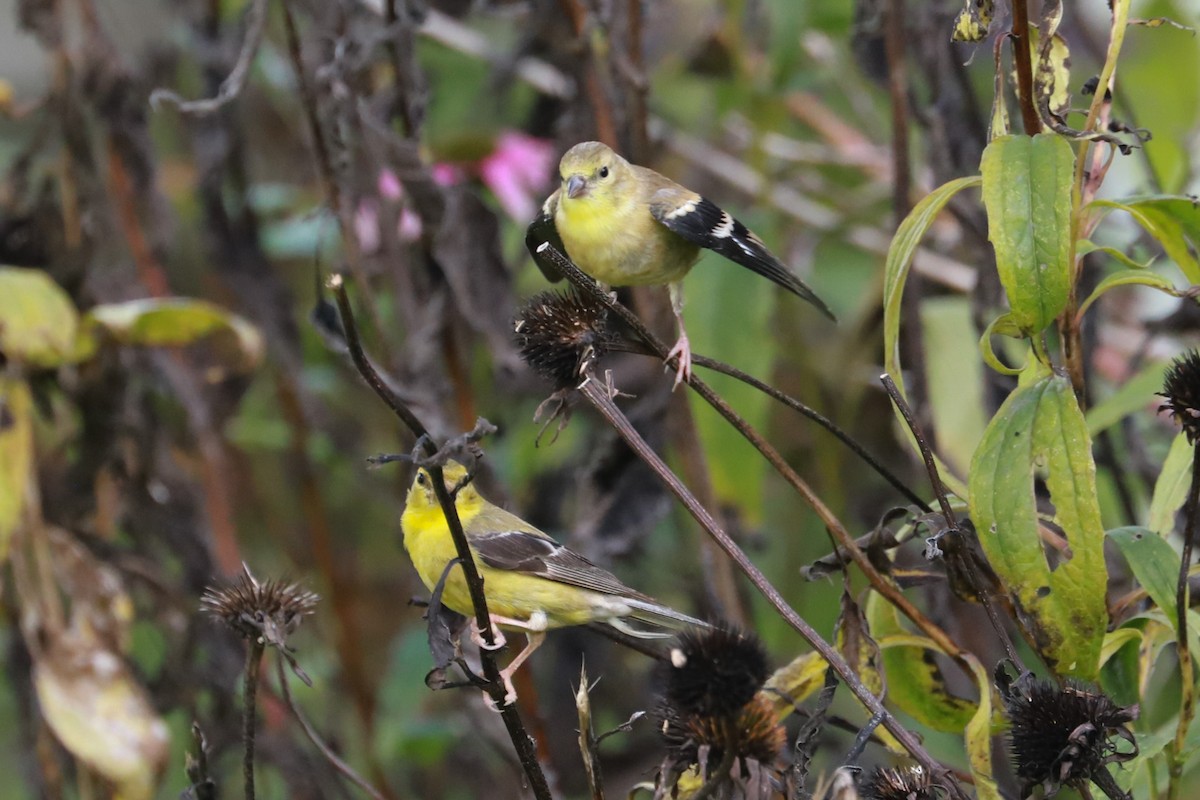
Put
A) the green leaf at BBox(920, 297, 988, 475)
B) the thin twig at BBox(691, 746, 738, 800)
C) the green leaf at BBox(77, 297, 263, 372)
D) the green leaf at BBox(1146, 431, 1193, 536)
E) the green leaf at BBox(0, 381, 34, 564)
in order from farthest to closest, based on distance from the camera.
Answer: the green leaf at BBox(920, 297, 988, 475) → the green leaf at BBox(77, 297, 263, 372) → the green leaf at BBox(0, 381, 34, 564) → the green leaf at BBox(1146, 431, 1193, 536) → the thin twig at BBox(691, 746, 738, 800)

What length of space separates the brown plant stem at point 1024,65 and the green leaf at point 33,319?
1824mm

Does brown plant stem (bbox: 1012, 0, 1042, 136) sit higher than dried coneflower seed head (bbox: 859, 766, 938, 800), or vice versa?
brown plant stem (bbox: 1012, 0, 1042, 136)

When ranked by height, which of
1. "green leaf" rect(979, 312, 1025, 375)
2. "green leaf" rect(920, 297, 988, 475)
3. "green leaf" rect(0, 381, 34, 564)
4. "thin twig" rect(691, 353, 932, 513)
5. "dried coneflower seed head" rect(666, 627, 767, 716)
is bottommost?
"green leaf" rect(0, 381, 34, 564)

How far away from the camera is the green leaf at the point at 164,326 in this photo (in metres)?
2.43

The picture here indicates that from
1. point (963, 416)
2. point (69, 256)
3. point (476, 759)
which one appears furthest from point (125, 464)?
point (963, 416)

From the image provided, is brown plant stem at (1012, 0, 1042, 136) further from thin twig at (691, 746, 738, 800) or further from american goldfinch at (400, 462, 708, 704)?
american goldfinch at (400, 462, 708, 704)

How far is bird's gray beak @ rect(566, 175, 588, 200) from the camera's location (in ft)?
7.21

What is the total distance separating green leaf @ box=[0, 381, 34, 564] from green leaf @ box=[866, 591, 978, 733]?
1.60m

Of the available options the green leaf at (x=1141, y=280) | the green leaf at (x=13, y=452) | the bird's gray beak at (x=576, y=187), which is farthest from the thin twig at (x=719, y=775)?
the green leaf at (x=13, y=452)

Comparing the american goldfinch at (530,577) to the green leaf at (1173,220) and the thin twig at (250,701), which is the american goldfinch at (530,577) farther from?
the green leaf at (1173,220)

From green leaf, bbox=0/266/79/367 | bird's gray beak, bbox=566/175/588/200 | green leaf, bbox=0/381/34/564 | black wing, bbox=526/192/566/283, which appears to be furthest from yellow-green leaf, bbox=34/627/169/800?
bird's gray beak, bbox=566/175/588/200

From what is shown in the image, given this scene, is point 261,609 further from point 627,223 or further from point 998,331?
point 627,223

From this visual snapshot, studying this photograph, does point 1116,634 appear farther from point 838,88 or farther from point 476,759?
point 838,88

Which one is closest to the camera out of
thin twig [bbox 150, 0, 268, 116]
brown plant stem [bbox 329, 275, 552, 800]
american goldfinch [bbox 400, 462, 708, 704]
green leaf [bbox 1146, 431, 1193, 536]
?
brown plant stem [bbox 329, 275, 552, 800]
